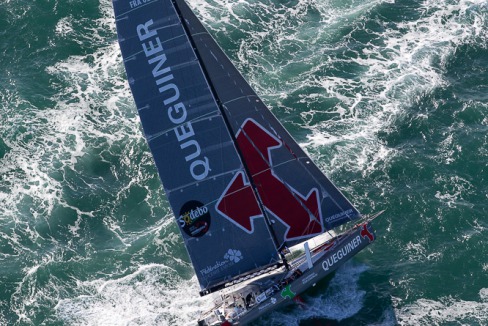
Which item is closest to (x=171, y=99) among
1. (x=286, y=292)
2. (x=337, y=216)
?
(x=337, y=216)

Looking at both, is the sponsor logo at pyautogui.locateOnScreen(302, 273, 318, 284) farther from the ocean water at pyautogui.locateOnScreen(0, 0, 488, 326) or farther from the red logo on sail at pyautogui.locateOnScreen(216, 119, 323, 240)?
the red logo on sail at pyautogui.locateOnScreen(216, 119, 323, 240)

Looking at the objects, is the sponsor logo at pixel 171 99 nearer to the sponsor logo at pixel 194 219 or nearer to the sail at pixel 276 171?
the sponsor logo at pixel 194 219

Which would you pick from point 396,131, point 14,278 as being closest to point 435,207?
point 396,131

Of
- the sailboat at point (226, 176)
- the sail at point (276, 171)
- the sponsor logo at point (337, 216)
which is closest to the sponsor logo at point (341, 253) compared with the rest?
the sailboat at point (226, 176)

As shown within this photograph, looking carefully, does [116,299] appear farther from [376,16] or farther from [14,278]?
[376,16]

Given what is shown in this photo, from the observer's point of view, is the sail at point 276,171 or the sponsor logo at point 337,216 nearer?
the sail at point 276,171

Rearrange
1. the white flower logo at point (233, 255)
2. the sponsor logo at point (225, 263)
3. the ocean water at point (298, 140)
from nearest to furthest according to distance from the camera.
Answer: the sponsor logo at point (225, 263) → the white flower logo at point (233, 255) → the ocean water at point (298, 140)
